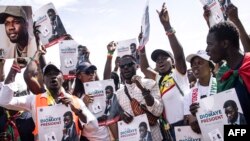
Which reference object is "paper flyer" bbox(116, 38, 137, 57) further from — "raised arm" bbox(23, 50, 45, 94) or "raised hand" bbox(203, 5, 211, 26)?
"raised arm" bbox(23, 50, 45, 94)

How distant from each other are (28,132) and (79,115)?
3.30ft

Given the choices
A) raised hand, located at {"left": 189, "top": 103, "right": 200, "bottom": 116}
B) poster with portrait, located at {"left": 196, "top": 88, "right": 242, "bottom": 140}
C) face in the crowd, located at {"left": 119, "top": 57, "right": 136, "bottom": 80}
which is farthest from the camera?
face in the crowd, located at {"left": 119, "top": 57, "right": 136, "bottom": 80}

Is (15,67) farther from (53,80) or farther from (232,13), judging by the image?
(232,13)

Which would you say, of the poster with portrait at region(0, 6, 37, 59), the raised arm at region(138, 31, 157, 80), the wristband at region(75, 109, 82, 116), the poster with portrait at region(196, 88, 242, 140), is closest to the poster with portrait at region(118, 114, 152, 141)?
the wristband at region(75, 109, 82, 116)

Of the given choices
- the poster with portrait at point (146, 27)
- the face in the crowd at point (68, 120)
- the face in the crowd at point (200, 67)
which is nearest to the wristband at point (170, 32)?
the poster with portrait at point (146, 27)

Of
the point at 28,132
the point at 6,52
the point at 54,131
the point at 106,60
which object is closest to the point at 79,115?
the point at 54,131

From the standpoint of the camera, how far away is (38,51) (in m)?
5.96

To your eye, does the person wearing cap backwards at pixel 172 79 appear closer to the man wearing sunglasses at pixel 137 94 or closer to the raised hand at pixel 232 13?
the man wearing sunglasses at pixel 137 94

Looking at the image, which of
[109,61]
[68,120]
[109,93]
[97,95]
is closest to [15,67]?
[68,120]

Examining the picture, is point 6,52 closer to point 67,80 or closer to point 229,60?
point 67,80

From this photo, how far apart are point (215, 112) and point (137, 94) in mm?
1441

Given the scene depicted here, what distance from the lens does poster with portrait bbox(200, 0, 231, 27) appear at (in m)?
6.11

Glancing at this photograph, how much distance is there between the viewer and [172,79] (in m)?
5.57

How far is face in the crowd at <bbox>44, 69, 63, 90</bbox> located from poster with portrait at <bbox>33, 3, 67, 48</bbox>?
5.07 feet
